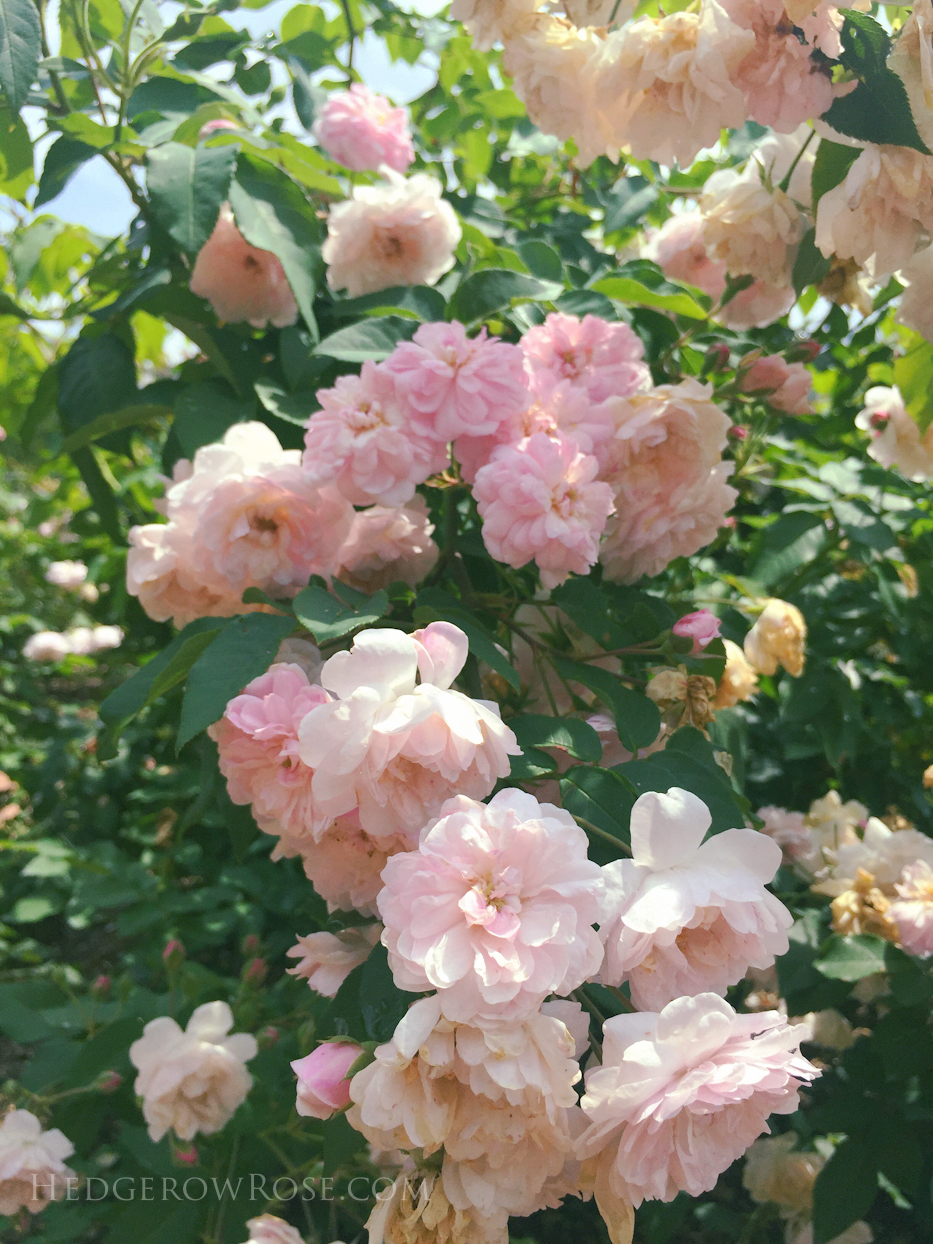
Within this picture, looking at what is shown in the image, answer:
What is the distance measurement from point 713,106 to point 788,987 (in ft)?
3.72

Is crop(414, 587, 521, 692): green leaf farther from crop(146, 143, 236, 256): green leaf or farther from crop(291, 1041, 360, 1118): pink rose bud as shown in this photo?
crop(146, 143, 236, 256): green leaf

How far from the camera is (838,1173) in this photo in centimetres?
124

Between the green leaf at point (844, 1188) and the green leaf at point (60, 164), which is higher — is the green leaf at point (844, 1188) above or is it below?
below

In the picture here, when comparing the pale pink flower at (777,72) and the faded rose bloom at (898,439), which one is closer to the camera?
the pale pink flower at (777,72)

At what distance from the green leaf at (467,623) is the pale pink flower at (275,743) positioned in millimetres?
132

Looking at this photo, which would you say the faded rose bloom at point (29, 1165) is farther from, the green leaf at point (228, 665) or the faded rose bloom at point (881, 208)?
the faded rose bloom at point (881, 208)

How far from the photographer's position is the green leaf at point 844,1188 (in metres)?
1.21

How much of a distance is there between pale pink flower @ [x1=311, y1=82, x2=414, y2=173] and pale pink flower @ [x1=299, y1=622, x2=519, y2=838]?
0.99 metres

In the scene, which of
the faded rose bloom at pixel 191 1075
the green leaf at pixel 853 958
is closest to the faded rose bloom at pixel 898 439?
the green leaf at pixel 853 958

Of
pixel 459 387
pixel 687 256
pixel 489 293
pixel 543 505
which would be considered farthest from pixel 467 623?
pixel 687 256

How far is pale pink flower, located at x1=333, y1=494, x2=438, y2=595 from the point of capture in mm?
932

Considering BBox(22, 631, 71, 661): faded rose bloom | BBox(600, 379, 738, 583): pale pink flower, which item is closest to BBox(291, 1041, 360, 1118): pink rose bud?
BBox(600, 379, 738, 583): pale pink flower

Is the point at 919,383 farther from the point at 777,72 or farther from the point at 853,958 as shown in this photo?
the point at 853,958

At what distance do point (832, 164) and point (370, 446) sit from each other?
0.57m
